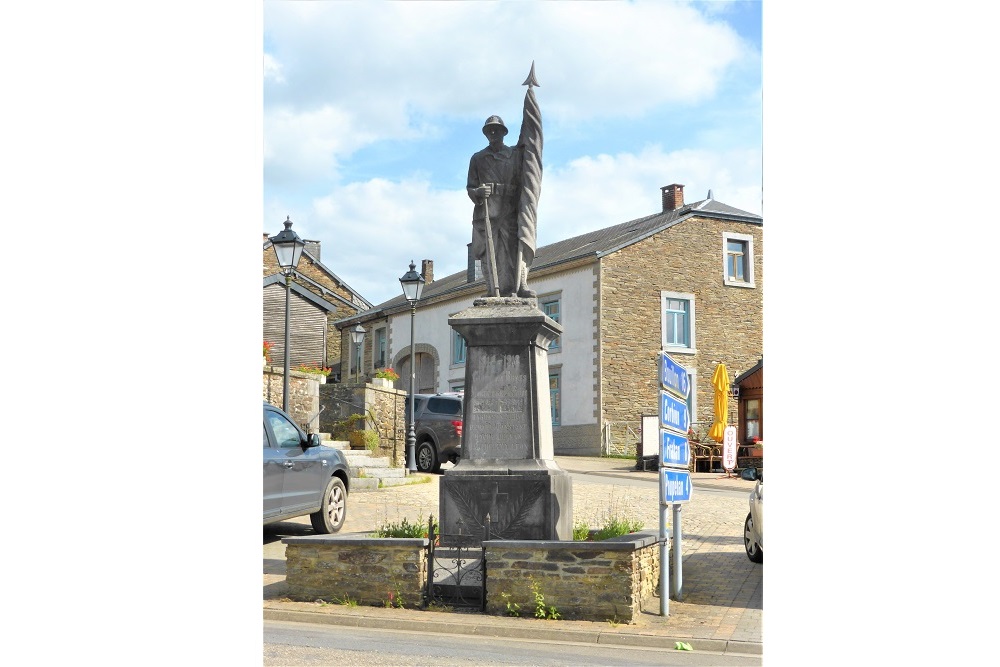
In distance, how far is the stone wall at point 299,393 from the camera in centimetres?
1841

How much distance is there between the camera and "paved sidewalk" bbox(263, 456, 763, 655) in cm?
675

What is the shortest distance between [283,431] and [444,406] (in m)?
8.60

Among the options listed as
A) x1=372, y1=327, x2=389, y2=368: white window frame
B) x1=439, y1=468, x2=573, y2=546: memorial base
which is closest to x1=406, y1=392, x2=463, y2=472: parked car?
x1=439, y1=468, x2=573, y2=546: memorial base

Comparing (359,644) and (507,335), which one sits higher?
(507,335)

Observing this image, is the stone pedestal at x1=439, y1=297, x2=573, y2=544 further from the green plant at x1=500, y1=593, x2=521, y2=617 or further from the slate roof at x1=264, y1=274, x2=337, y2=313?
the slate roof at x1=264, y1=274, x2=337, y2=313

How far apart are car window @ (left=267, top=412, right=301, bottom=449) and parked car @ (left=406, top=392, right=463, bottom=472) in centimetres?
796

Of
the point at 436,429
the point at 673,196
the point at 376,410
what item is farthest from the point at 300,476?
the point at 673,196

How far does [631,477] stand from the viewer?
20.5 m

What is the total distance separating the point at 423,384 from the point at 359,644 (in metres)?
30.2

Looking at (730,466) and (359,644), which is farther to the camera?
(730,466)

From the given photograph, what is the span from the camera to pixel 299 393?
19047 millimetres

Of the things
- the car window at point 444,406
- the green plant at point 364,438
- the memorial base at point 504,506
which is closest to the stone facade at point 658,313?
the car window at point 444,406

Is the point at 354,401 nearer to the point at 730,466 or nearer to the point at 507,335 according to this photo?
the point at 730,466
